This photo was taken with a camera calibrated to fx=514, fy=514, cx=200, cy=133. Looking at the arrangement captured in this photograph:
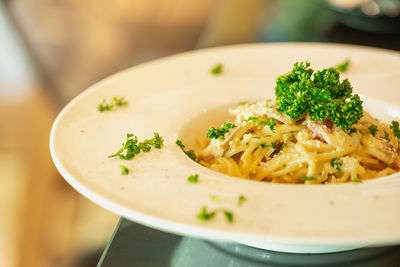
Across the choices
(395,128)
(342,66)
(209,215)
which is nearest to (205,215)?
(209,215)

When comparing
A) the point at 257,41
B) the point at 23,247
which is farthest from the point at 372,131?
the point at 23,247

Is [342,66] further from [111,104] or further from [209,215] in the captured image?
[209,215]

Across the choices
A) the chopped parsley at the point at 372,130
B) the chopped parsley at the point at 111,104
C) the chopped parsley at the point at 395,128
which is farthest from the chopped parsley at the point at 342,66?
the chopped parsley at the point at 111,104

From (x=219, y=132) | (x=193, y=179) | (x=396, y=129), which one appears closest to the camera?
(x=193, y=179)

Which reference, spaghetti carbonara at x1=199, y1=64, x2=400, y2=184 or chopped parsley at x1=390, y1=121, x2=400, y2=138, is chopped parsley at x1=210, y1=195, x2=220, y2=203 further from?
chopped parsley at x1=390, y1=121, x2=400, y2=138

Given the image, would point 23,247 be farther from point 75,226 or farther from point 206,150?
point 206,150
